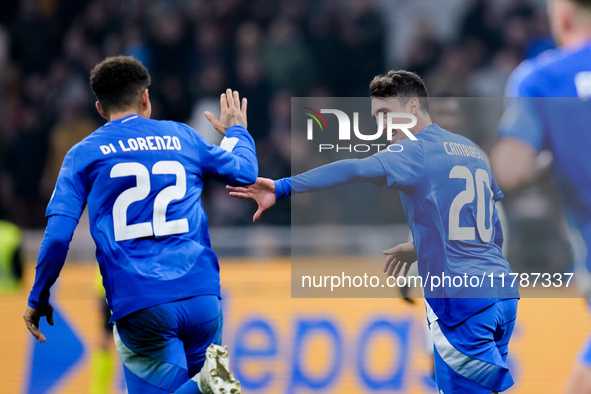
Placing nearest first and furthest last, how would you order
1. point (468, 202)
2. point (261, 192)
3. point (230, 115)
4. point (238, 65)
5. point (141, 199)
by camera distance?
point (141, 199) → point (468, 202) → point (261, 192) → point (230, 115) → point (238, 65)

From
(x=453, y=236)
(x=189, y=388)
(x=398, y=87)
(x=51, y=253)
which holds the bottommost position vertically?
(x=189, y=388)

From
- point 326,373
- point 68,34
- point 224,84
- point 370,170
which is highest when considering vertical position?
point 68,34

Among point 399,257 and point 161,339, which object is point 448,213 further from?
point 161,339

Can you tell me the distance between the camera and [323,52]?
37.4 ft

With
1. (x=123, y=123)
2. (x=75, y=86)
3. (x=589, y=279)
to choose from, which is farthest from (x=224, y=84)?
(x=589, y=279)

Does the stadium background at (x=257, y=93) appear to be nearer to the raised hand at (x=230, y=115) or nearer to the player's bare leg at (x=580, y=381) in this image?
the raised hand at (x=230, y=115)

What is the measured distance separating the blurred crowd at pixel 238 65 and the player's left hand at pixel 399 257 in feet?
18.7

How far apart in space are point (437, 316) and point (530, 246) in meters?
5.58

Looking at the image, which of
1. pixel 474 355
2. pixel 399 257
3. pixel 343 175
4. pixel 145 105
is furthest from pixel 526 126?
pixel 145 105

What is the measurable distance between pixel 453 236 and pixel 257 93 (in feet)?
22.9

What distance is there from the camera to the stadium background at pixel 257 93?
280 inches

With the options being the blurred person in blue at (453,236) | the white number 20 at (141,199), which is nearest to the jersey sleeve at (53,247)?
the white number 20 at (141,199)

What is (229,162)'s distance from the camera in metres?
4.16

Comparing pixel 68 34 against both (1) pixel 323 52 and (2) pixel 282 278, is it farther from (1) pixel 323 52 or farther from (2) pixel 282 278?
(2) pixel 282 278
